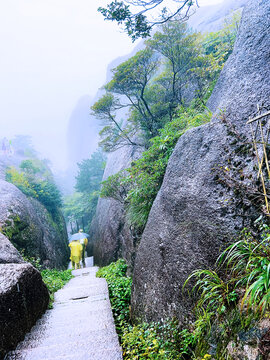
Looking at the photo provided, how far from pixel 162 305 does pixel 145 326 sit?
34 centimetres

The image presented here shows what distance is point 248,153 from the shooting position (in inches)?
102

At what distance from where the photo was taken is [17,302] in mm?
2859

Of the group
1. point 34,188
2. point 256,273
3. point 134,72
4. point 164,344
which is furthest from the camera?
point 34,188

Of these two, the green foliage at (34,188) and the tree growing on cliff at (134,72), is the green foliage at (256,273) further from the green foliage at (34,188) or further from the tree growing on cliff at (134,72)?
the green foliage at (34,188)

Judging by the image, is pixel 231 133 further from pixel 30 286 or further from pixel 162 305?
pixel 30 286

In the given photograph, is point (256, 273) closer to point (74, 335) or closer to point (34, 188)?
point (74, 335)

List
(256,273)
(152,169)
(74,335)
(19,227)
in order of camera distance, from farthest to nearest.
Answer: (19,227), (152,169), (74,335), (256,273)

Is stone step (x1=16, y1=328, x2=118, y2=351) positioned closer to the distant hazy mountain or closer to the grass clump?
the grass clump

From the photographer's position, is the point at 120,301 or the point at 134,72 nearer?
the point at 120,301

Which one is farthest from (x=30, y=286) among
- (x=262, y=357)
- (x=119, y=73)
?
(x=119, y=73)

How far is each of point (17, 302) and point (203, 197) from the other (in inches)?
119

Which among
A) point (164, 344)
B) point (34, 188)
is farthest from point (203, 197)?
point (34, 188)

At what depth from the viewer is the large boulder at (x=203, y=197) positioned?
2482mm

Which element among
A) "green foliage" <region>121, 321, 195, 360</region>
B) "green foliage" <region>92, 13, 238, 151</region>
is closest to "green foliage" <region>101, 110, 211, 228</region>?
"green foliage" <region>92, 13, 238, 151</region>
